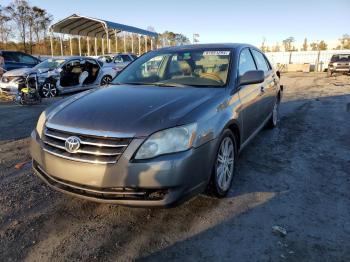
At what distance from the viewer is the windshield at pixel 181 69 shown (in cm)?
394

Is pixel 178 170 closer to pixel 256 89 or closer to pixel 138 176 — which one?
pixel 138 176

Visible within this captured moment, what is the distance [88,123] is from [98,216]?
94 cm

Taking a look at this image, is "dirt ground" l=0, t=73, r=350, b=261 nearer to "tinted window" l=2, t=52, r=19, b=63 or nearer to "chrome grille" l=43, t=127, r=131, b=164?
"chrome grille" l=43, t=127, r=131, b=164

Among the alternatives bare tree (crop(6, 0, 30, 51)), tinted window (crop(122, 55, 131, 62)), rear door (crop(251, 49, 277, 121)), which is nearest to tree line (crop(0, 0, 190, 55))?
bare tree (crop(6, 0, 30, 51))

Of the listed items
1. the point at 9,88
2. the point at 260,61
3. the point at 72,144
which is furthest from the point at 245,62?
the point at 9,88

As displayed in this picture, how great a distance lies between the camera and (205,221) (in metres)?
3.06

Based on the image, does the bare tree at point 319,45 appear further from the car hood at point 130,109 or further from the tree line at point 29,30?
the car hood at point 130,109

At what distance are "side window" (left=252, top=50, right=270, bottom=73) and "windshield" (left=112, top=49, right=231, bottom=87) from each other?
45.5 inches

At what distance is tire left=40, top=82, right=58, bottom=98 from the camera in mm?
11023

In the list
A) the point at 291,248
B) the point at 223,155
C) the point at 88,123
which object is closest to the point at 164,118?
the point at 88,123

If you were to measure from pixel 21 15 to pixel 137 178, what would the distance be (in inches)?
1257

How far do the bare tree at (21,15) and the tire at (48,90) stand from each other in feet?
72.4

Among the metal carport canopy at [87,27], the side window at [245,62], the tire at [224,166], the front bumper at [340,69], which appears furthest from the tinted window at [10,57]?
the front bumper at [340,69]

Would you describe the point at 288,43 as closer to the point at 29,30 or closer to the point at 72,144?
the point at 29,30
